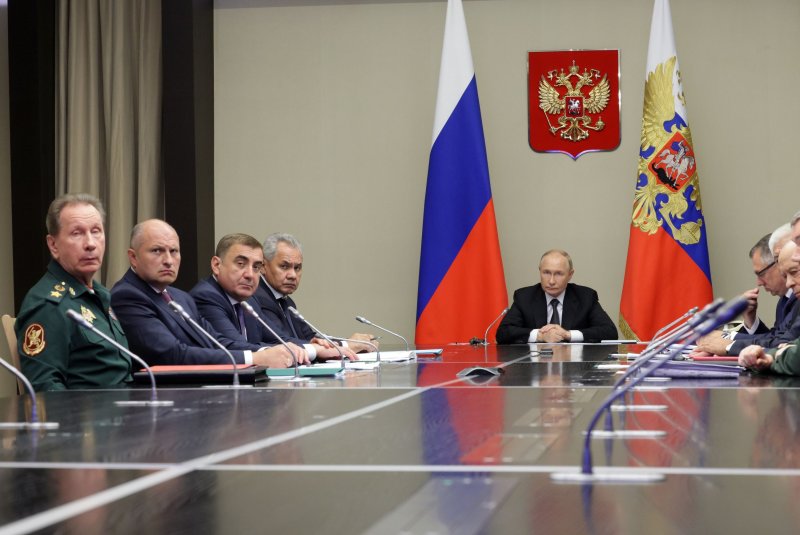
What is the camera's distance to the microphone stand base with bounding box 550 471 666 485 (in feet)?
4.29

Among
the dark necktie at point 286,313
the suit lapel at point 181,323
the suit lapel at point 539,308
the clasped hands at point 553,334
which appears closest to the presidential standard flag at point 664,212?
the suit lapel at point 539,308

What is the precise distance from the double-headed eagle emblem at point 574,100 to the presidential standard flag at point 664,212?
47cm

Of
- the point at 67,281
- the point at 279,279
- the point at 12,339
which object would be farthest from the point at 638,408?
the point at 279,279

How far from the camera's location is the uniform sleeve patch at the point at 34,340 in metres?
3.31

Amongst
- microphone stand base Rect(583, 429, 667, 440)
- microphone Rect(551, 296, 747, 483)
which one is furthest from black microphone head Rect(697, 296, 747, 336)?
microphone stand base Rect(583, 429, 667, 440)

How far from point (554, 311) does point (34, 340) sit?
425 cm

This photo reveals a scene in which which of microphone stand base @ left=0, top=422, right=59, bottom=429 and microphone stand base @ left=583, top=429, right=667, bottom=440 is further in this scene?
microphone stand base @ left=0, top=422, right=59, bottom=429

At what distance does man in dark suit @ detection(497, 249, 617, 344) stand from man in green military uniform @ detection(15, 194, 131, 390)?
338 cm

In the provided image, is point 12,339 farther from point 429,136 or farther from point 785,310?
point 429,136

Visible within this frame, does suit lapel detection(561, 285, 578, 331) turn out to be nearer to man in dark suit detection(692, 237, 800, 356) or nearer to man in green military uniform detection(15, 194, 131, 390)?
man in dark suit detection(692, 237, 800, 356)

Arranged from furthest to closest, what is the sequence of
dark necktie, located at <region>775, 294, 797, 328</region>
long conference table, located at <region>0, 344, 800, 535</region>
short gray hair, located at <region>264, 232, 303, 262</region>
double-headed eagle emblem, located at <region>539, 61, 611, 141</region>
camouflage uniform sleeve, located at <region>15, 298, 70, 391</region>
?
double-headed eagle emblem, located at <region>539, 61, 611, 141</region>, short gray hair, located at <region>264, 232, 303, 262</region>, dark necktie, located at <region>775, 294, 797, 328</region>, camouflage uniform sleeve, located at <region>15, 298, 70, 391</region>, long conference table, located at <region>0, 344, 800, 535</region>

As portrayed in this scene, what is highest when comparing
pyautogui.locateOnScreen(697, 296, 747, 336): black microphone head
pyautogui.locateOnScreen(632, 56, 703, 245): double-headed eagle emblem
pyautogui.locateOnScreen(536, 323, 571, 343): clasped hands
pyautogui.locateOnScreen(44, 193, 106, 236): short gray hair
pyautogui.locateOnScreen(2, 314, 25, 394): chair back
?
pyautogui.locateOnScreen(632, 56, 703, 245): double-headed eagle emblem

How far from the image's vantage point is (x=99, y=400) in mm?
2625

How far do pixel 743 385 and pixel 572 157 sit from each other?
5.09 meters
